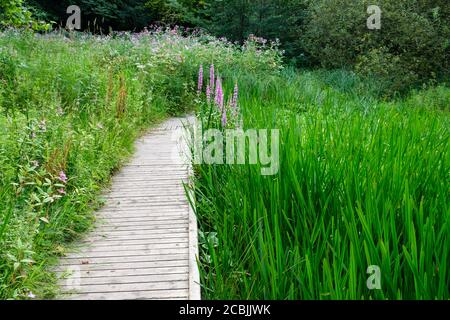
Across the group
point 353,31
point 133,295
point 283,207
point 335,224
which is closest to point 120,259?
point 133,295

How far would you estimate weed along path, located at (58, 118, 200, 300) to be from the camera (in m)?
3.06

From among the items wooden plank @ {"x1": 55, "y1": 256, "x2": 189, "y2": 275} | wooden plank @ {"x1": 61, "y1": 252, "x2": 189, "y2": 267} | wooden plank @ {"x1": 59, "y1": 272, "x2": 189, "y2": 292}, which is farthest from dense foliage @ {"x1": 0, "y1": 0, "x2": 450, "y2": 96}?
wooden plank @ {"x1": 59, "y1": 272, "x2": 189, "y2": 292}

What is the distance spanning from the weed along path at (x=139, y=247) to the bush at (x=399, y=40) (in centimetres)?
964

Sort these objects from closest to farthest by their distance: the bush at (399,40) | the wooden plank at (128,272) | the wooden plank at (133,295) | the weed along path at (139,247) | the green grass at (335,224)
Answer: the green grass at (335,224)
the wooden plank at (133,295)
the weed along path at (139,247)
the wooden plank at (128,272)
the bush at (399,40)

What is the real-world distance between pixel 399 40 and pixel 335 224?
12195 millimetres

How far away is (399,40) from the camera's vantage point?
1391cm

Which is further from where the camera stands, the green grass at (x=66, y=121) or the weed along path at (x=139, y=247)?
the green grass at (x=66, y=121)

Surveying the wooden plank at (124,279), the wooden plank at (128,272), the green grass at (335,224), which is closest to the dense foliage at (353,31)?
the wooden plank at (128,272)

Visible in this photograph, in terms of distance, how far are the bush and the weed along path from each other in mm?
9636

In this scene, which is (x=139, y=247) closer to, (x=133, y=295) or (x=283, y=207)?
(x=133, y=295)

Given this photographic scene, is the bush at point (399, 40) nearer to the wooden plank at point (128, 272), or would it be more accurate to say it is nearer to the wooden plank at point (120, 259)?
the wooden plank at point (120, 259)

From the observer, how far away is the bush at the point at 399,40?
13.6 metres

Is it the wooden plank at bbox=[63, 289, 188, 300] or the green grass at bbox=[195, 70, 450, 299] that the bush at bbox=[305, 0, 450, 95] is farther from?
the wooden plank at bbox=[63, 289, 188, 300]
